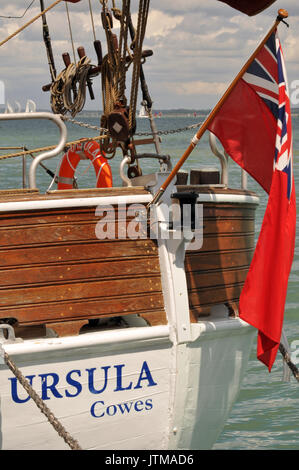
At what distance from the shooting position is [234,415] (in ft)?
31.0

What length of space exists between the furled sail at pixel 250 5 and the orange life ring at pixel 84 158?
1817 mm

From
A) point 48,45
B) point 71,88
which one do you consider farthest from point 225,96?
point 48,45

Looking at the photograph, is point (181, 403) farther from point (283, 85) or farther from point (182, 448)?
point (283, 85)

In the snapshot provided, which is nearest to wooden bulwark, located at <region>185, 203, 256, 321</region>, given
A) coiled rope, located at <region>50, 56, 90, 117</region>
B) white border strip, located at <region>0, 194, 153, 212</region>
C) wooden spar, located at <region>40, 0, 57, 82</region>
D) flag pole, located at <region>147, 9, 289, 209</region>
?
flag pole, located at <region>147, 9, 289, 209</region>

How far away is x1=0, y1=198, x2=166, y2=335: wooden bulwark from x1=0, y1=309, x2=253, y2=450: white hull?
0.57ft

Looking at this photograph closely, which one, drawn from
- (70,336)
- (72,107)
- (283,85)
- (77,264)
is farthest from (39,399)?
(72,107)

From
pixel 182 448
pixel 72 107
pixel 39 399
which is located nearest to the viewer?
pixel 39 399

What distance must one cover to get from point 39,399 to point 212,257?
163cm

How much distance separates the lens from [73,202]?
6078mm

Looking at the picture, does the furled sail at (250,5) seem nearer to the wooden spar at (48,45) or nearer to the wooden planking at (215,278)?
the wooden planking at (215,278)

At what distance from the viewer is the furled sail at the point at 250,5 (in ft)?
21.0

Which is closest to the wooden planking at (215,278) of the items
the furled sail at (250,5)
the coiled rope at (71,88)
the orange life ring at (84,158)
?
the orange life ring at (84,158)

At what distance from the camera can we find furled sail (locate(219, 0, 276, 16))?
641cm

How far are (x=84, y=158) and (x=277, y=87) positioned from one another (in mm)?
2341
